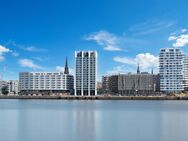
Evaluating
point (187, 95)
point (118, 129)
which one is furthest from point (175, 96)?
point (118, 129)

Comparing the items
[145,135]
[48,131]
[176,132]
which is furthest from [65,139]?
[176,132]

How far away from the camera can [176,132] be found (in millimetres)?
38438

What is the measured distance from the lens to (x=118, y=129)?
1631 inches

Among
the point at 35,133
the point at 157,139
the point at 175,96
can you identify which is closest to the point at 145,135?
the point at 157,139

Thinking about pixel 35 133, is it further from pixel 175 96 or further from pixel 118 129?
pixel 175 96

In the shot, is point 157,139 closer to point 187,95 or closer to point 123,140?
point 123,140

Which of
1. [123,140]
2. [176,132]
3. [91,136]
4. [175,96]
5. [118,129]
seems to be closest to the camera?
[123,140]

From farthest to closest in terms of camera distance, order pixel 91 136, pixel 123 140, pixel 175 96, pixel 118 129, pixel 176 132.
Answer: pixel 175 96 → pixel 118 129 → pixel 176 132 → pixel 91 136 → pixel 123 140

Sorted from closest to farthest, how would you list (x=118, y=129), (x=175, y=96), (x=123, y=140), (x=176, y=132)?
1. (x=123, y=140)
2. (x=176, y=132)
3. (x=118, y=129)
4. (x=175, y=96)

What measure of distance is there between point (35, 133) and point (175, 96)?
166 m

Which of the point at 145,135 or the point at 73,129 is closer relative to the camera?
the point at 145,135

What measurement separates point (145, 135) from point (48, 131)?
10023mm

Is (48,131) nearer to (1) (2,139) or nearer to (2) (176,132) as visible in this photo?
(1) (2,139)

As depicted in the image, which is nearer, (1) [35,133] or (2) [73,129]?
(1) [35,133]
